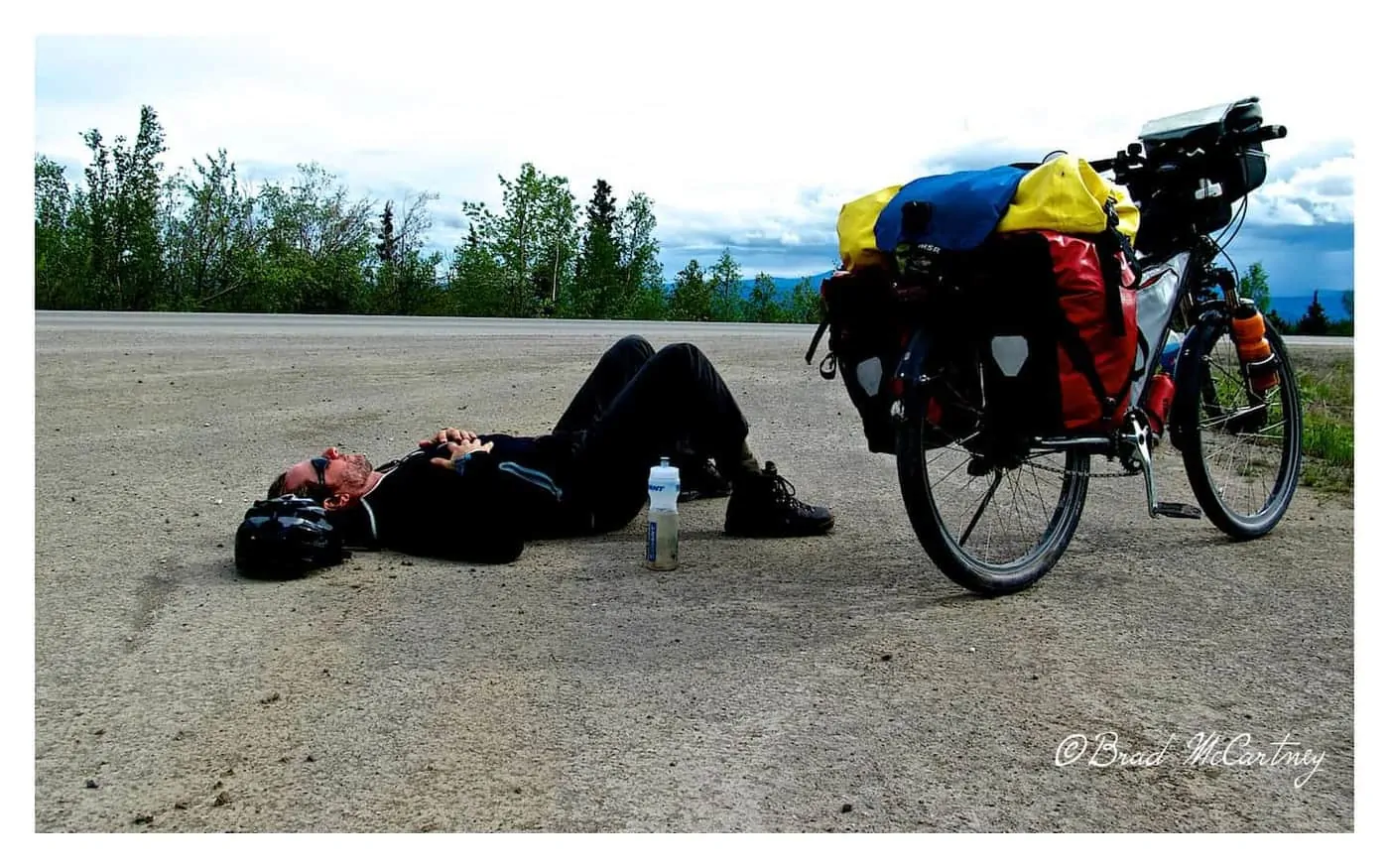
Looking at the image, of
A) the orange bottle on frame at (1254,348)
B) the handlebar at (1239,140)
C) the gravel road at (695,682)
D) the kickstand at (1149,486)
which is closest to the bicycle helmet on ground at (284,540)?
the gravel road at (695,682)

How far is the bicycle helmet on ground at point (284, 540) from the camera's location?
15.1 feet

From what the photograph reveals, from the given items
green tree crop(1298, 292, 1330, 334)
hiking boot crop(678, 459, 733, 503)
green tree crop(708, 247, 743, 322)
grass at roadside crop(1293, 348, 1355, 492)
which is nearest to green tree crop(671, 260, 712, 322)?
green tree crop(708, 247, 743, 322)

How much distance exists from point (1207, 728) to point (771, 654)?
133cm

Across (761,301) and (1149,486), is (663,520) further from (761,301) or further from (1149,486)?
(761,301)

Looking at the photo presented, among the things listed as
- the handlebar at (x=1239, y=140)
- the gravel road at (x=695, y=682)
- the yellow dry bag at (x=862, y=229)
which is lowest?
the gravel road at (x=695, y=682)

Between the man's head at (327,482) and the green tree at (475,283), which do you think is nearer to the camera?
the man's head at (327,482)

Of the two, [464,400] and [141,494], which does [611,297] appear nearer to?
[464,400]

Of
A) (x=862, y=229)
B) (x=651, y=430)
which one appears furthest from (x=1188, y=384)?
(x=651, y=430)

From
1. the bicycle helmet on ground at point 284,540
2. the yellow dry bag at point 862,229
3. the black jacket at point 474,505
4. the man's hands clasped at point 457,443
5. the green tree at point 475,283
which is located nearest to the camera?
the yellow dry bag at point 862,229

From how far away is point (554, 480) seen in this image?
525 cm

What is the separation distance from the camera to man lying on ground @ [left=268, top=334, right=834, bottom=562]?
491 cm

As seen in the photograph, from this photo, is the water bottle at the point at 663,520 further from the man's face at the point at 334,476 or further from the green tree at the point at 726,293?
the green tree at the point at 726,293

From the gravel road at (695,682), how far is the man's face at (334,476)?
316 millimetres

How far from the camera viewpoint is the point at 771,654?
3.88 metres
